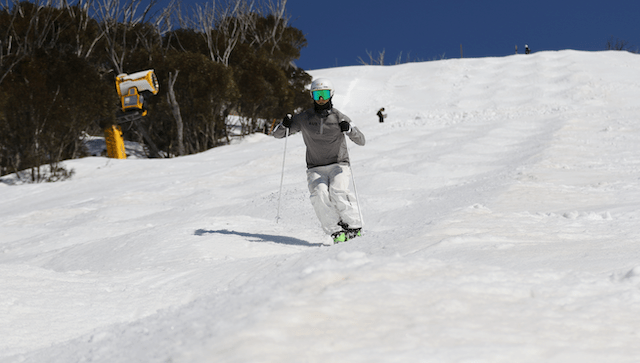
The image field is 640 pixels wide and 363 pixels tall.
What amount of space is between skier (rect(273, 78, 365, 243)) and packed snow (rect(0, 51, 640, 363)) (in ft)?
1.11

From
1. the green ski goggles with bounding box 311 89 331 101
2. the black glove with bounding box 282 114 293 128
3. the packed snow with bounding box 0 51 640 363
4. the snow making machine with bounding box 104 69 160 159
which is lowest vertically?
the packed snow with bounding box 0 51 640 363

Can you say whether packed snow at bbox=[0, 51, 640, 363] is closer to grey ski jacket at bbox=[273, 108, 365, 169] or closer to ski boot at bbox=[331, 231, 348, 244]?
ski boot at bbox=[331, 231, 348, 244]

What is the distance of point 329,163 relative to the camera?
16.7ft

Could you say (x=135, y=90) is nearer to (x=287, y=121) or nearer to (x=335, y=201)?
(x=287, y=121)

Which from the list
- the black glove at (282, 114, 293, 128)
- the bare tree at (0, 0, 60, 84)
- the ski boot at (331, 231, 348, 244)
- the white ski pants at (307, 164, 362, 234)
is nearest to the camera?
the ski boot at (331, 231, 348, 244)

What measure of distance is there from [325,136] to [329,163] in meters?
0.27

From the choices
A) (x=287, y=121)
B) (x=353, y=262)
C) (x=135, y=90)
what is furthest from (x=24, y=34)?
(x=353, y=262)

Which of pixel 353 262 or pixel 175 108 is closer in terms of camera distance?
pixel 353 262

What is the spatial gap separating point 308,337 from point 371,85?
3098 centimetres

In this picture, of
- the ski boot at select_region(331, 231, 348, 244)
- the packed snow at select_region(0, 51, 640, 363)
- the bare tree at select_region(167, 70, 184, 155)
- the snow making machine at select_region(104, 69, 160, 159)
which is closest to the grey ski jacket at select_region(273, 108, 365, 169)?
the ski boot at select_region(331, 231, 348, 244)

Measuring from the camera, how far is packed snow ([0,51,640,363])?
1.55 metres

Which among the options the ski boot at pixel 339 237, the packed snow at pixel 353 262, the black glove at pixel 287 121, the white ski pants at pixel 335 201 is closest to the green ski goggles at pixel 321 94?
the black glove at pixel 287 121

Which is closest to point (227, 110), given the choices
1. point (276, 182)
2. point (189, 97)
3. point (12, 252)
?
point (189, 97)

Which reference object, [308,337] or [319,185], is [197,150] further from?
[308,337]
